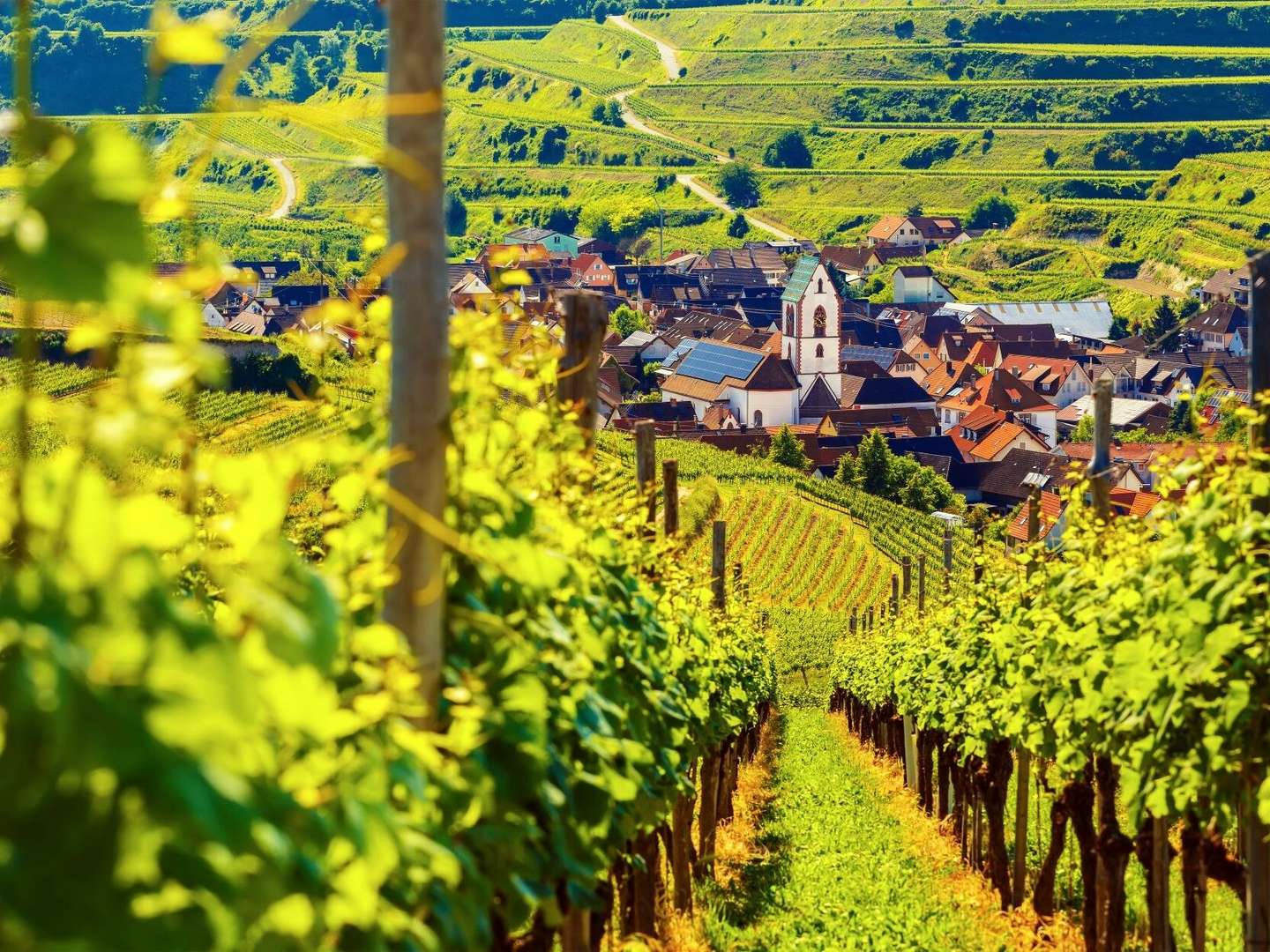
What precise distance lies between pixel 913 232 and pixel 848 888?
13020 centimetres

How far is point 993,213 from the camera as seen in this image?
450 ft

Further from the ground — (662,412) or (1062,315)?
(1062,315)

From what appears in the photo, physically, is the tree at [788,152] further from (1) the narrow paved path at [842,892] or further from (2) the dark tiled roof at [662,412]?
(1) the narrow paved path at [842,892]

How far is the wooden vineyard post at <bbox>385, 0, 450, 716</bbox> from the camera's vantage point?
9.70 ft

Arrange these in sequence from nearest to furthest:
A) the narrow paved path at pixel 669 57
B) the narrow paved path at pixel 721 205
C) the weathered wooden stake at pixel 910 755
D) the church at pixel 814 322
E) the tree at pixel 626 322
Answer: the weathered wooden stake at pixel 910 755, the church at pixel 814 322, the tree at pixel 626 322, the narrow paved path at pixel 721 205, the narrow paved path at pixel 669 57

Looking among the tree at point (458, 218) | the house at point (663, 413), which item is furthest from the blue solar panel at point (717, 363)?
the tree at point (458, 218)

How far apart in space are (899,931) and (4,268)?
30.1 feet

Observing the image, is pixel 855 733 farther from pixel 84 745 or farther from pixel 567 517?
pixel 84 745

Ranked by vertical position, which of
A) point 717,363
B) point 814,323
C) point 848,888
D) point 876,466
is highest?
point 848,888

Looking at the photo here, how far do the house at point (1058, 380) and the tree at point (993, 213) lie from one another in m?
39.6

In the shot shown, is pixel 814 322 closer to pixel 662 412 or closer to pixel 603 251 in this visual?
pixel 662 412

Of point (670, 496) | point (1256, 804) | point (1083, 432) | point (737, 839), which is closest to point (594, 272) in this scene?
point (1083, 432)

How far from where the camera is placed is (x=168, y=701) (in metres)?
1.39

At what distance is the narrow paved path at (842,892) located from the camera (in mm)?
9742
